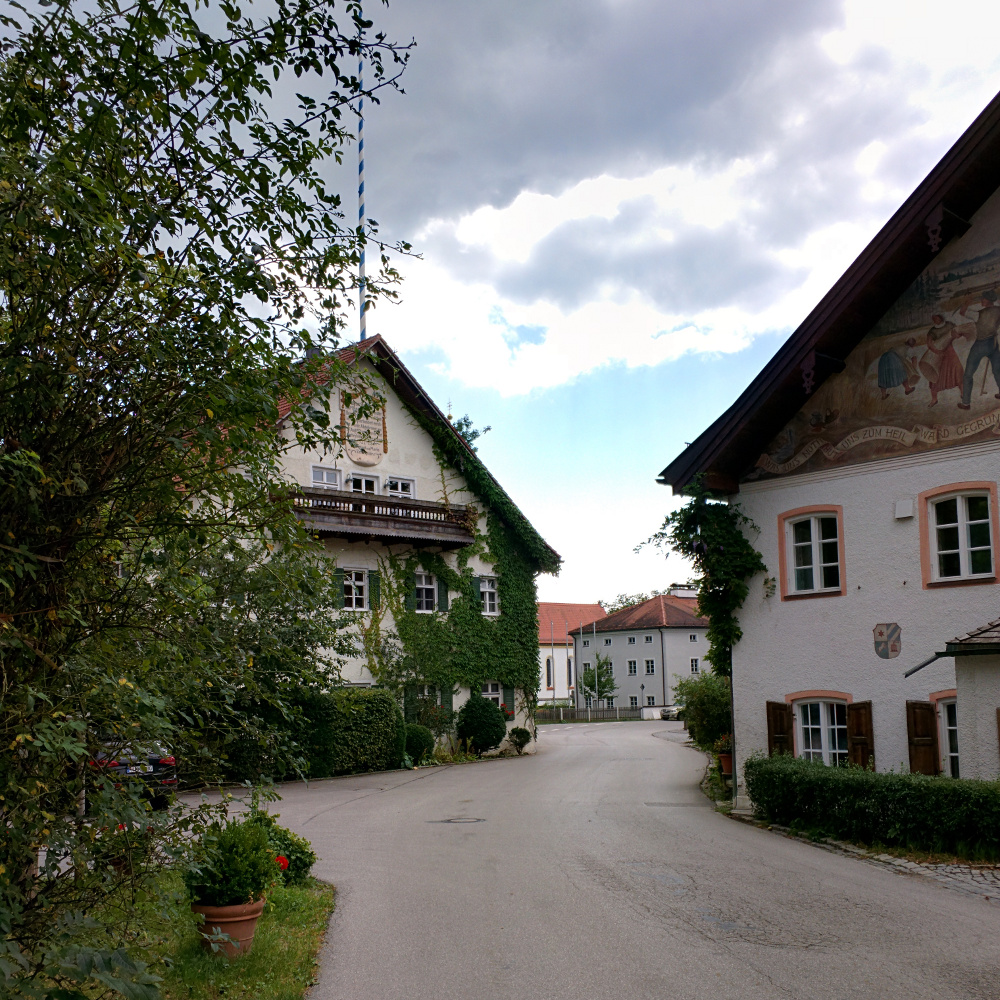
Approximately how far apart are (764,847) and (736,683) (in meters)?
4.79

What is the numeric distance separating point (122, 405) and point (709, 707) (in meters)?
21.1

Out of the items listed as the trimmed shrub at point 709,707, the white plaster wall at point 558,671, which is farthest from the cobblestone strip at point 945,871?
the white plaster wall at point 558,671

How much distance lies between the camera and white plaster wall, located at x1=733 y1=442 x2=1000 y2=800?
1495 cm

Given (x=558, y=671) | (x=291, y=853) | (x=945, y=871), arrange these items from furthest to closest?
(x=558, y=671) < (x=945, y=871) < (x=291, y=853)

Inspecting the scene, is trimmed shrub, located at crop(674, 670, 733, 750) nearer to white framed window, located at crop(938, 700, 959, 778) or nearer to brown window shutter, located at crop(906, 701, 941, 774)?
brown window shutter, located at crop(906, 701, 941, 774)

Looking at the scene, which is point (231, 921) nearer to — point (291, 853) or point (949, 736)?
point (291, 853)

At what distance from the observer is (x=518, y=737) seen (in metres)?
Answer: 31.5

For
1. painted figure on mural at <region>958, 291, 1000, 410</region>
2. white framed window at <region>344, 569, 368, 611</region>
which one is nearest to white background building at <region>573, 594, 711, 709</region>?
white framed window at <region>344, 569, 368, 611</region>

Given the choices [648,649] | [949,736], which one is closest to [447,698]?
[949,736]

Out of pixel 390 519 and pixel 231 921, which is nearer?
pixel 231 921

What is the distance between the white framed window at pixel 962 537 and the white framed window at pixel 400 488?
17800 millimetres

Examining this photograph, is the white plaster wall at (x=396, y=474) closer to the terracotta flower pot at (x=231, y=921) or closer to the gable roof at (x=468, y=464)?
the gable roof at (x=468, y=464)

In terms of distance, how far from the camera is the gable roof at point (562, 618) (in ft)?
315

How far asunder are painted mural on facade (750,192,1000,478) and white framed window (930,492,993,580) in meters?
0.96
